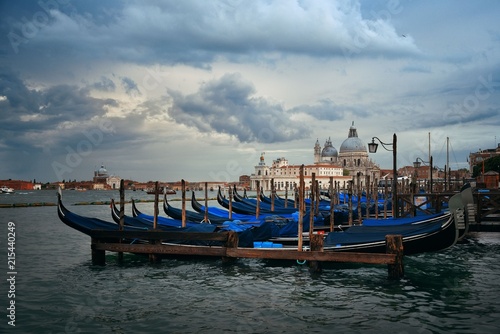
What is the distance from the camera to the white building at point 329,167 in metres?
105

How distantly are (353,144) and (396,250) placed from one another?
105 metres

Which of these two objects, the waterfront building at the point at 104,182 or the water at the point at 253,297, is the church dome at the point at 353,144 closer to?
the waterfront building at the point at 104,182

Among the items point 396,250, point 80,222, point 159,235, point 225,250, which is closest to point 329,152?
point 80,222

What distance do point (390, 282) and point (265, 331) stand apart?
330 cm

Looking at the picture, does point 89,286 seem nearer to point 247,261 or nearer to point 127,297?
point 127,297

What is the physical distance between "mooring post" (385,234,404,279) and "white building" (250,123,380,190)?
301 feet

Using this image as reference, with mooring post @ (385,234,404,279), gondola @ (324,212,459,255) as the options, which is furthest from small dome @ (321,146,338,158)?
mooring post @ (385,234,404,279)

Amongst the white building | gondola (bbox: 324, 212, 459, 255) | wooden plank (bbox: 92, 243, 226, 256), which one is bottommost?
wooden plank (bbox: 92, 243, 226, 256)

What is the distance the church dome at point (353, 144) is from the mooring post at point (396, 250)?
10403cm

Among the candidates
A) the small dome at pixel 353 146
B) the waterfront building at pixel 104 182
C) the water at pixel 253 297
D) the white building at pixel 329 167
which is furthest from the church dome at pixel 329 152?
the water at pixel 253 297

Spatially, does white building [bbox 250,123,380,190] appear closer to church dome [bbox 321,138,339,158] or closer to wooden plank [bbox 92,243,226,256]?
church dome [bbox 321,138,339,158]

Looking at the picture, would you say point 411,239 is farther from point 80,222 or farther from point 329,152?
point 329,152

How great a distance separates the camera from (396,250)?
27.5 feet

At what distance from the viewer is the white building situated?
4122 inches
